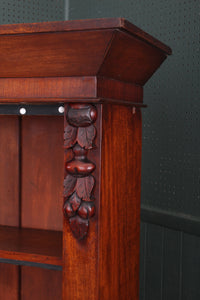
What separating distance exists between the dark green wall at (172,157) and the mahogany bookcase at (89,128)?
652mm

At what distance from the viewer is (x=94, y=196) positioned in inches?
65.1

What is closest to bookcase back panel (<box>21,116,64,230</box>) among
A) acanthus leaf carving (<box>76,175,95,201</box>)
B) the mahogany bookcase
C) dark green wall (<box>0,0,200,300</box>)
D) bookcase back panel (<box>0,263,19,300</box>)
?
the mahogany bookcase

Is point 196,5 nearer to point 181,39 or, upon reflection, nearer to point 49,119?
point 181,39

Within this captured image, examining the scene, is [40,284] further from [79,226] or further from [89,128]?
[89,128]

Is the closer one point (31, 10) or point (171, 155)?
point (171, 155)

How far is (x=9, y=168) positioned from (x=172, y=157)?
0.98 m

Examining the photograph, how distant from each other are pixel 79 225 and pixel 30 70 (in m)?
0.61

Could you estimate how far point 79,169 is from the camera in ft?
5.39

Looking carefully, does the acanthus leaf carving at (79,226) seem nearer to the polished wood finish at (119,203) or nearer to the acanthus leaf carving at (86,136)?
the polished wood finish at (119,203)

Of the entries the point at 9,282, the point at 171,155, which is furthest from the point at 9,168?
the point at 171,155

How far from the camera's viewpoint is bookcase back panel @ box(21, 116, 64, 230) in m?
2.16

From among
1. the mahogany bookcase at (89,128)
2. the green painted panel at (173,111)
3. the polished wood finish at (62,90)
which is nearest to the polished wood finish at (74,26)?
the mahogany bookcase at (89,128)

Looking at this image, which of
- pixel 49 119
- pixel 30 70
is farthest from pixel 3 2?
pixel 30 70

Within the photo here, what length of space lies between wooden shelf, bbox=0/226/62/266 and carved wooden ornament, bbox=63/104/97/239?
0.20 m
